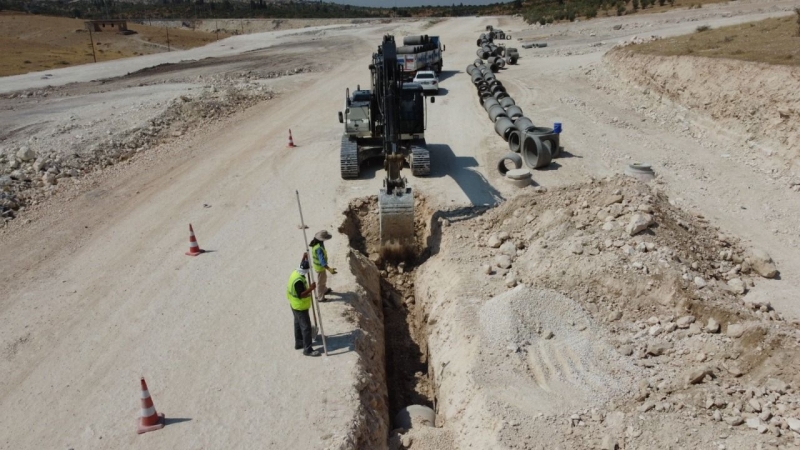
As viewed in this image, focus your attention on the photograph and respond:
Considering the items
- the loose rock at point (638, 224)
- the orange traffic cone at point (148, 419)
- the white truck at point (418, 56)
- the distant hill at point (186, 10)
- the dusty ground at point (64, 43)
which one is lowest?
the orange traffic cone at point (148, 419)

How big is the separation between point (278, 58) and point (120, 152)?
2669 cm

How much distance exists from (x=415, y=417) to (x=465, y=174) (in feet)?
32.4

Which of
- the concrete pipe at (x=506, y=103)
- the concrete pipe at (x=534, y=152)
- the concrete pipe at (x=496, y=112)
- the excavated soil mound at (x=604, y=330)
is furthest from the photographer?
the concrete pipe at (x=506, y=103)

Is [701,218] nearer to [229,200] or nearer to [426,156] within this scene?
[426,156]

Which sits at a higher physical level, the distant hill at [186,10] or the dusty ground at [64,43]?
the distant hill at [186,10]

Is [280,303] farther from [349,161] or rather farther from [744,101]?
[744,101]

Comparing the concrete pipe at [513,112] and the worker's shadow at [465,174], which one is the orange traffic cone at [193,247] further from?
the concrete pipe at [513,112]

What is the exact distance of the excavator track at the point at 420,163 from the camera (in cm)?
1692

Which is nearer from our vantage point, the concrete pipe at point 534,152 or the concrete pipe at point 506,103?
the concrete pipe at point 534,152

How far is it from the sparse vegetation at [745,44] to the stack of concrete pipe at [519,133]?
25.9 feet

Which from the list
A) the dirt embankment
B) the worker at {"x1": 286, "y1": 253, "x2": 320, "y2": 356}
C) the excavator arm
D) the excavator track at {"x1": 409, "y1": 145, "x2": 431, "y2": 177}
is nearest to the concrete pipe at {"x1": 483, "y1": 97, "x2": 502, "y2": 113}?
the dirt embankment

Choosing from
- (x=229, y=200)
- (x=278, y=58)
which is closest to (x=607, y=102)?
(x=229, y=200)

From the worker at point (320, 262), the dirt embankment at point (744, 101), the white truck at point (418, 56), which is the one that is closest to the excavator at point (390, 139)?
the worker at point (320, 262)

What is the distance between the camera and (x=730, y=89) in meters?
19.3
